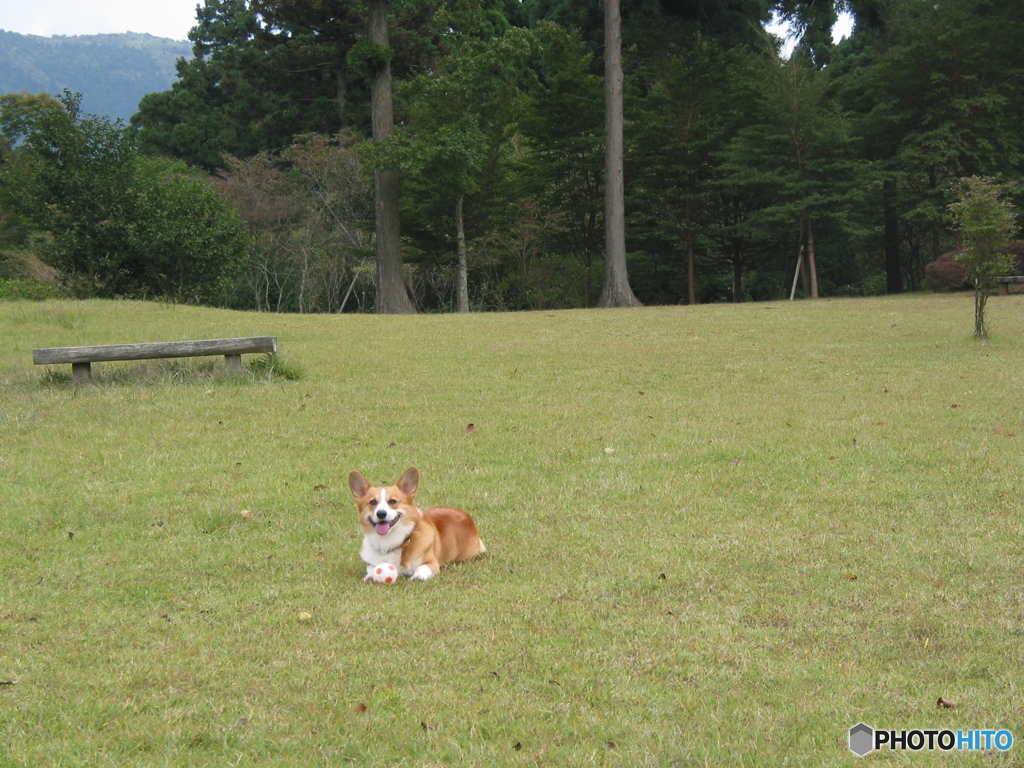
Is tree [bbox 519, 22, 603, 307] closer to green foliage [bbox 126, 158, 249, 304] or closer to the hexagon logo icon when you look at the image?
green foliage [bbox 126, 158, 249, 304]

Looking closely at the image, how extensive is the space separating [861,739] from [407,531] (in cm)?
236

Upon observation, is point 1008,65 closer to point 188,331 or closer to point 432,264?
point 432,264

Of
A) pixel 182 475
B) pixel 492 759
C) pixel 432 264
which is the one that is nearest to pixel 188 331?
pixel 182 475

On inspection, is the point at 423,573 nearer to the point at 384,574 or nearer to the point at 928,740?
the point at 384,574

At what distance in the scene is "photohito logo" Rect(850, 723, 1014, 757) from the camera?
316 centimetres

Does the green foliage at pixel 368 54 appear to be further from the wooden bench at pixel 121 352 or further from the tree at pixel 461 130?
the wooden bench at pixel 121 352

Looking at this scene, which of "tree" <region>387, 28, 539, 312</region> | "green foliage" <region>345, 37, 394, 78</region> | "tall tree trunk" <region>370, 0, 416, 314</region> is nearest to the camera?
"green foliage" <region>345, 37, 394, 78</region>

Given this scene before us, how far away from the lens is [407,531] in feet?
15.7

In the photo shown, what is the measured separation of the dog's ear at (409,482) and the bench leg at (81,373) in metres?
7.33

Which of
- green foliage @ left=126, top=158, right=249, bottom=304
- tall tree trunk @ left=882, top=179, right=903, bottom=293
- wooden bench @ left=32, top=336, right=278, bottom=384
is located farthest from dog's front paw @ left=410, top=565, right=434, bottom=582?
tall tree trunk @ left=882, top=179, right=903, bottom=293

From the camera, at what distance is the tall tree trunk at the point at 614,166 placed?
25609mm

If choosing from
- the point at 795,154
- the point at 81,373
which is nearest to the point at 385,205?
the point at 795,154

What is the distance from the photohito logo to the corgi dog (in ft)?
7.51

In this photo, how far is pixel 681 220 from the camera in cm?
2994
